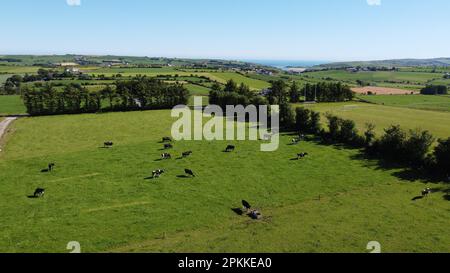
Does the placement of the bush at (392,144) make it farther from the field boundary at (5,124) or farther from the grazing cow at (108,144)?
the field boundary at (5,124)

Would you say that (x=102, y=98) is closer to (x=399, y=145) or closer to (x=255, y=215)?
(x=399, y=145)

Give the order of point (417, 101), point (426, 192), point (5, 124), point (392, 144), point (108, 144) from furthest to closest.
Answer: point (417, 101), point (5, 124), point (108, 144), point (392, 144), point (426, 192)

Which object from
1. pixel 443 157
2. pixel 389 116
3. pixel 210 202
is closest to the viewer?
pixel 210 202

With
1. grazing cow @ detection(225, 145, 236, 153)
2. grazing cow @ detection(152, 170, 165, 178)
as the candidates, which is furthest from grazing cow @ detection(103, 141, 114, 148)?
grazing cow @ detection(225, 145, 236, 153)

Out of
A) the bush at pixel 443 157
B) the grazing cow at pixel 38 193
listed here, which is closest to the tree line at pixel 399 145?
the bush at pixel 443 157

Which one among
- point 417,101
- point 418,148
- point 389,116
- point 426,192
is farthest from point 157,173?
point 417,101

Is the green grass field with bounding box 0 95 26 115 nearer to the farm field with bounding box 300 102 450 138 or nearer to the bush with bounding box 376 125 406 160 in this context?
the farm field with bounding box 300 102 450 138
